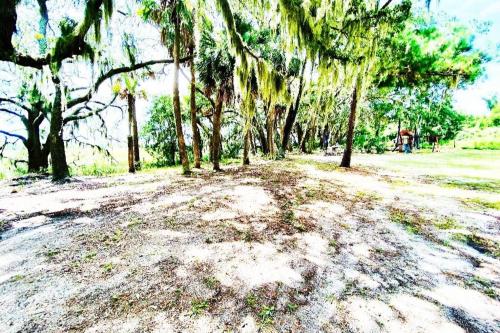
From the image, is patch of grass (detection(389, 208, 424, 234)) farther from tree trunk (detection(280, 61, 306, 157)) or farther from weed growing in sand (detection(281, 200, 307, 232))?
tree trunk (detection(280, 61, 306, 157))

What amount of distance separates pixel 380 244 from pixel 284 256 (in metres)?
1.55

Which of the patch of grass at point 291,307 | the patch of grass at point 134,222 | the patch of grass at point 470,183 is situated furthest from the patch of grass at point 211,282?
the patch of grass at point 470,183

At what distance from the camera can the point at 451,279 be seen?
3.62 metres

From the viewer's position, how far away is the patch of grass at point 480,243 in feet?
14.4

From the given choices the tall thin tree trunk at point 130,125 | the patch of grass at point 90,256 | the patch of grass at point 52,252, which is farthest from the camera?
the tall thin tree trunk at point 130,125

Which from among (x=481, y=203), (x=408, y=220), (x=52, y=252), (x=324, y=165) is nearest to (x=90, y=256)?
(x=52, y=252)

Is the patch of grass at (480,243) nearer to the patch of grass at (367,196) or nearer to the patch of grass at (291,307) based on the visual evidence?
the patch of grass at (367,196)

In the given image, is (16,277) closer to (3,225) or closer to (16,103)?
(3,225)

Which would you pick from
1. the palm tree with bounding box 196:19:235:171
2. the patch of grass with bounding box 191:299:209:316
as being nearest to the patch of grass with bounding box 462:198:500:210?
the patch of grass with bounding box 191:299:209:316

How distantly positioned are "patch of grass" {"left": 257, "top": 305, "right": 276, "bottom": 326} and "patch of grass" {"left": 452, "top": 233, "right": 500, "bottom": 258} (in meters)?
3.37

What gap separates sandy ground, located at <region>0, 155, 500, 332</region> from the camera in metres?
2.94

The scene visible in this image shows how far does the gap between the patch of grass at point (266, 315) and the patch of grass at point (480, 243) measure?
3.37m

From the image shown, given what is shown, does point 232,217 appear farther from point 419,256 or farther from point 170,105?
point 170,105

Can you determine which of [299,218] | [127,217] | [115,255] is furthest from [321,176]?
[115,255]
